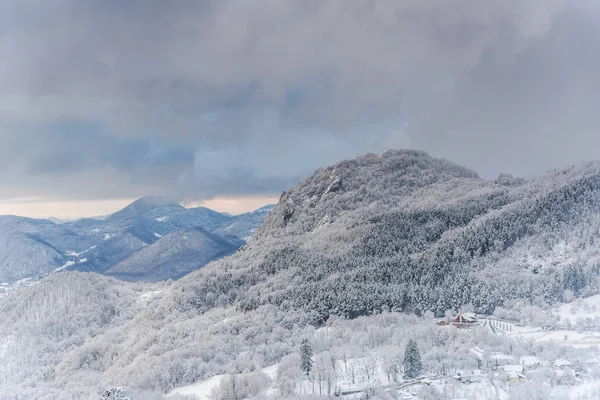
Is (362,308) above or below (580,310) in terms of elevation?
above

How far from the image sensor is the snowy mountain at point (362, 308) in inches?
1955

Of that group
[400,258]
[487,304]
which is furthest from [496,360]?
[400,258]

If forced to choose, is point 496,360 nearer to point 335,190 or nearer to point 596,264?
point 596,264

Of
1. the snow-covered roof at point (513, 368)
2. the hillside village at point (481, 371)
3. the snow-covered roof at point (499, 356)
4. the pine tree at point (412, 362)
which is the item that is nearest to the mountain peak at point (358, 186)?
the hillside village at point (481, 371)

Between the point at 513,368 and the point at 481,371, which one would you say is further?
the point at 481,371

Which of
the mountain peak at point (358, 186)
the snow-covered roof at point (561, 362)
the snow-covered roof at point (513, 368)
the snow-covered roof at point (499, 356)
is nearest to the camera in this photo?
the snow-covered roof at point (561, 362)

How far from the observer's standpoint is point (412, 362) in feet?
157

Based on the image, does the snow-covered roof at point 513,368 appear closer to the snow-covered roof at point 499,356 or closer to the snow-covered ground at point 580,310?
the snow-covered roof at point 499,356


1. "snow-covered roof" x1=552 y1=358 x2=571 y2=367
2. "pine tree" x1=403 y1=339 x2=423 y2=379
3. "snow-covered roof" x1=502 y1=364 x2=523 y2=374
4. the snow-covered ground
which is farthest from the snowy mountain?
the snow-covered ground

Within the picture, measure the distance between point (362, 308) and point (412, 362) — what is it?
21.7m

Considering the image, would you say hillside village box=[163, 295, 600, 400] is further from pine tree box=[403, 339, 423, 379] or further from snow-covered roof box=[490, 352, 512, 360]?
pine tree box=[403, 339, 423, 379]

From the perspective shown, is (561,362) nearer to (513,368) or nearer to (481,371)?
(513,368)

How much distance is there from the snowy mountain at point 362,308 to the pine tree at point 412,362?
0.56 m

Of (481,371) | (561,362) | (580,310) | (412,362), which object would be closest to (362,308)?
(412,362)
